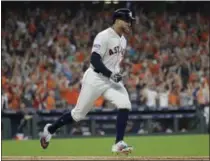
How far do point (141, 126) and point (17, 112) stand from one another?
3958mm

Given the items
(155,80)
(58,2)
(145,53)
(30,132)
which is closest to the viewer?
(30,132)

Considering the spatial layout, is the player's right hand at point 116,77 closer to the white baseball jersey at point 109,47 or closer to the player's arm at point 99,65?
the player's arm at point 99,65

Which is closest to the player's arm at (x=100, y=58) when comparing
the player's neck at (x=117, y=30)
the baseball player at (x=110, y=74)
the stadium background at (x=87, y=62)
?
the baseball player at (x=110, y=74)

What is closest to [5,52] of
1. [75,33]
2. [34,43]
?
[34,43]

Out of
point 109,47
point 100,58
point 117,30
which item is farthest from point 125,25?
point 100,58

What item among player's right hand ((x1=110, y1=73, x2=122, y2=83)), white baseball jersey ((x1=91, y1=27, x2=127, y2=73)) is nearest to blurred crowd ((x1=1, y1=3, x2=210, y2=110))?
white baseball jersey ((x1=91, y1=27, x2=127, y2=73))

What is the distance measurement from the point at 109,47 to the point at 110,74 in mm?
432

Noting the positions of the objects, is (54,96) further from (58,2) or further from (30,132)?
(58,2)

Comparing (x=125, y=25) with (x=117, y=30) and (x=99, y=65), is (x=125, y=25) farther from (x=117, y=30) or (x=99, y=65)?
(x=99, y=65)

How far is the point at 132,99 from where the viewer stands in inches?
799

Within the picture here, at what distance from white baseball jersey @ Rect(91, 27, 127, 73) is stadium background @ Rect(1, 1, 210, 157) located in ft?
34.7

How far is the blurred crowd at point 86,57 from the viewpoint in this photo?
20.0m

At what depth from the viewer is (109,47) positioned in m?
8.92

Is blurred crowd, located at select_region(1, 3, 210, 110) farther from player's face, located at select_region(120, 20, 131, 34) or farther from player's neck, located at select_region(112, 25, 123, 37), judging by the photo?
player's face, located at select_region(120, 20, 131, 34)
